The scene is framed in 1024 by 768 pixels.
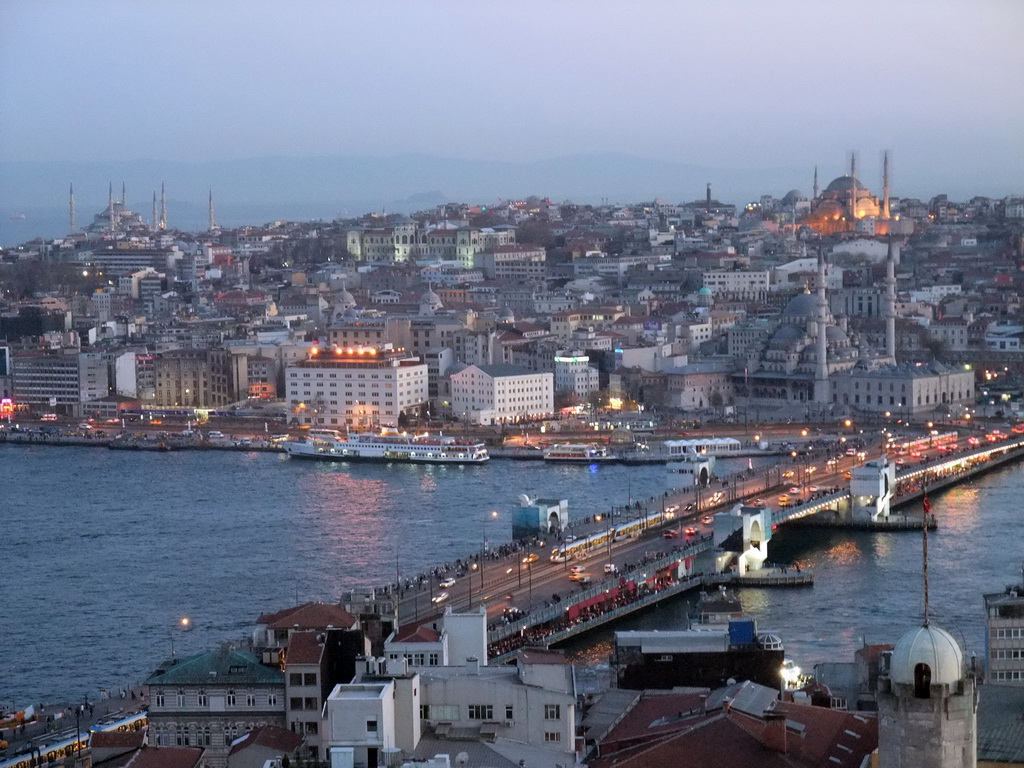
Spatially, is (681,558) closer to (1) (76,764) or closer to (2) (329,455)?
(1) (76,764)

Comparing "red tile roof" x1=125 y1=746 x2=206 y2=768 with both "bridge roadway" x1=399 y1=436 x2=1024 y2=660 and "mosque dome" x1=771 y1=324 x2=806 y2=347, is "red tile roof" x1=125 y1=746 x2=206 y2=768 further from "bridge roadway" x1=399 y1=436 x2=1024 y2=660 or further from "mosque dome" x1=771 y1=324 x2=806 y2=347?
"mosque dome" x1=771 y1=324 x2=806 y2=347

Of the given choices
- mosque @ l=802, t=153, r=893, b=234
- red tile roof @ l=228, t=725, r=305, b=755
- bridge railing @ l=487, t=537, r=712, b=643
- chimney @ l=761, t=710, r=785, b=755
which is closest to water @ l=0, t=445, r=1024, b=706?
bridge railing @ l=487, t=537, r=712, b=643

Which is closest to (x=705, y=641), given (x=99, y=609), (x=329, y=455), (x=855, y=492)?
(x=99, y=609)

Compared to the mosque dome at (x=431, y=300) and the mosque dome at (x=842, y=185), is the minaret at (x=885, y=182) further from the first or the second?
the mosque dome at (x=431, y=300)

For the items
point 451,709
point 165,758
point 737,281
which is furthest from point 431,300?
point 451,709

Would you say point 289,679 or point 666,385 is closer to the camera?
point 289,679

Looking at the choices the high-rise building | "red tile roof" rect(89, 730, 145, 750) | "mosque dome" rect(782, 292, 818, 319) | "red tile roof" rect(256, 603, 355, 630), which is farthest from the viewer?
"mosque dome" rect(782, 292, 818, 319)
